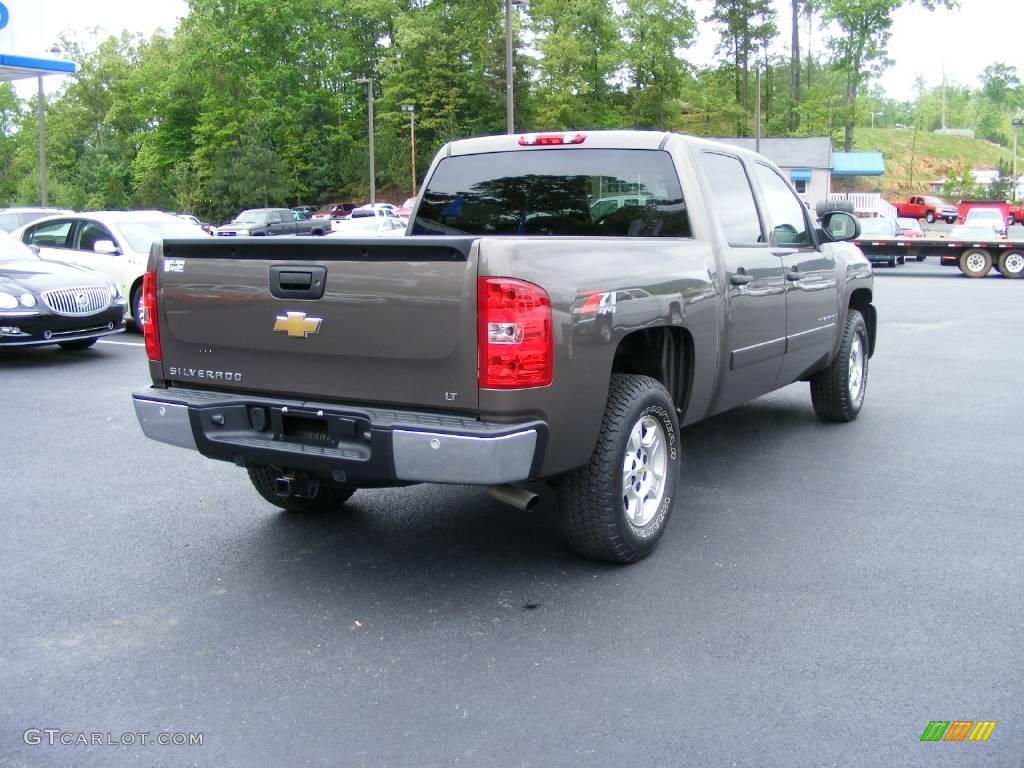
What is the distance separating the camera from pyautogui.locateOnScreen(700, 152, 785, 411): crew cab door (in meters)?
5.48

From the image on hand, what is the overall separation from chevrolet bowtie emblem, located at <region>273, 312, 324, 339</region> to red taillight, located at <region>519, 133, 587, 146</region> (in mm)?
2102

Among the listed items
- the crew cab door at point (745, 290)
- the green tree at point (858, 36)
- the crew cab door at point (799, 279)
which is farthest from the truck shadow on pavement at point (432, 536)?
the green tree at point (858, 36)

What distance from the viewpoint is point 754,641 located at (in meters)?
3.82

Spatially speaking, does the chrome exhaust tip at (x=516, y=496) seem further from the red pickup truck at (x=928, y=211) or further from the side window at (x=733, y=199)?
the red pickup truck at (x=928, y=211)

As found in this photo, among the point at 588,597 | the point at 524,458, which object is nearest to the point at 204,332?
the point at 524,458

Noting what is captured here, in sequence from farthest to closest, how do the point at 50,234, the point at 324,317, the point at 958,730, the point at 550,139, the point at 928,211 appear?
the point at 928,211 → the point at 50,234 → the point at 550,139 → the point at 324,317 → the point at 958,730

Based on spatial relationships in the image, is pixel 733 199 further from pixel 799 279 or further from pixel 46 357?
pixel 46 357

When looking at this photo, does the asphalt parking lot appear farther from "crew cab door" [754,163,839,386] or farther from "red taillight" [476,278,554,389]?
"red taillight" [476,278,554,389]

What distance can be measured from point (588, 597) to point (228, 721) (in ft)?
5.26

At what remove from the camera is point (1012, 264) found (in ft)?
85.5

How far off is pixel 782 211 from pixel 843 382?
163cm

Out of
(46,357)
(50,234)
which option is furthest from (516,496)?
(50,234)

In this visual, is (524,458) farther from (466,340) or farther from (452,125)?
(452,125)

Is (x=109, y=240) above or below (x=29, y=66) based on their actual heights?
below
